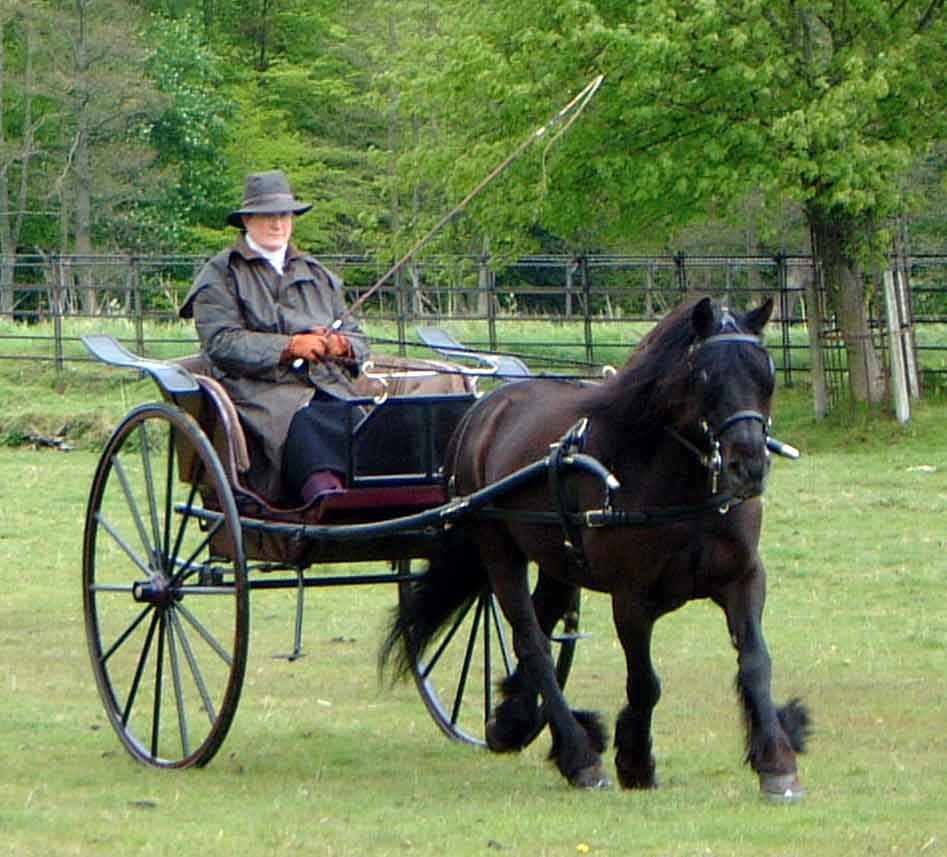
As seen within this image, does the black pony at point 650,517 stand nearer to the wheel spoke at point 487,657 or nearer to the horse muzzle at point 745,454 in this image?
the horse muzzle at point 745,454

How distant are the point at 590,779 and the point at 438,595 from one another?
1.29m

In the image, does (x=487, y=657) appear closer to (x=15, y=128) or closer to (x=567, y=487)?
(x=567, y=487)

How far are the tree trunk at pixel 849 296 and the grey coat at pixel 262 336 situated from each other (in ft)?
47.9

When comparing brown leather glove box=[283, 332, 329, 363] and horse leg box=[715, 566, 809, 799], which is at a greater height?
brown leather glove box=[283, 332, 329, 363]

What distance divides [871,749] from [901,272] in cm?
1566

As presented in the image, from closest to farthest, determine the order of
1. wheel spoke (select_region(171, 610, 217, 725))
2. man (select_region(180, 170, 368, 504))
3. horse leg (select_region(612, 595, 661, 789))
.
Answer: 1. horse leg (select_region(612, 595, 661, 789))
2. wheel spoke (select_region(171, 610, 217, 725))
3. man (select_region(180, 170, 368, 504))

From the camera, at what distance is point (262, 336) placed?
25.6 feet

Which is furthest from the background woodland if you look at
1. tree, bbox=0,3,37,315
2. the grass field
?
tree, bbox=0,3,37,315

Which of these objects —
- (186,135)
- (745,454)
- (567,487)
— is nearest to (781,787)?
(745,454)

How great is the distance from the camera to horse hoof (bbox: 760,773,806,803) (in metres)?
6.43

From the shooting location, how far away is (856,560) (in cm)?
1355

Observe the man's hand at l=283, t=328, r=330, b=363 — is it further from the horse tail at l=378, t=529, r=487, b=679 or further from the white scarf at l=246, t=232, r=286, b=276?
the horse tail at l=378, t=529, r=487, b=679

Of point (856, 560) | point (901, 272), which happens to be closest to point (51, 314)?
point (901, 272)

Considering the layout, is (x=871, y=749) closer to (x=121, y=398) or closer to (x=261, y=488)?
(x=261, y=488)
